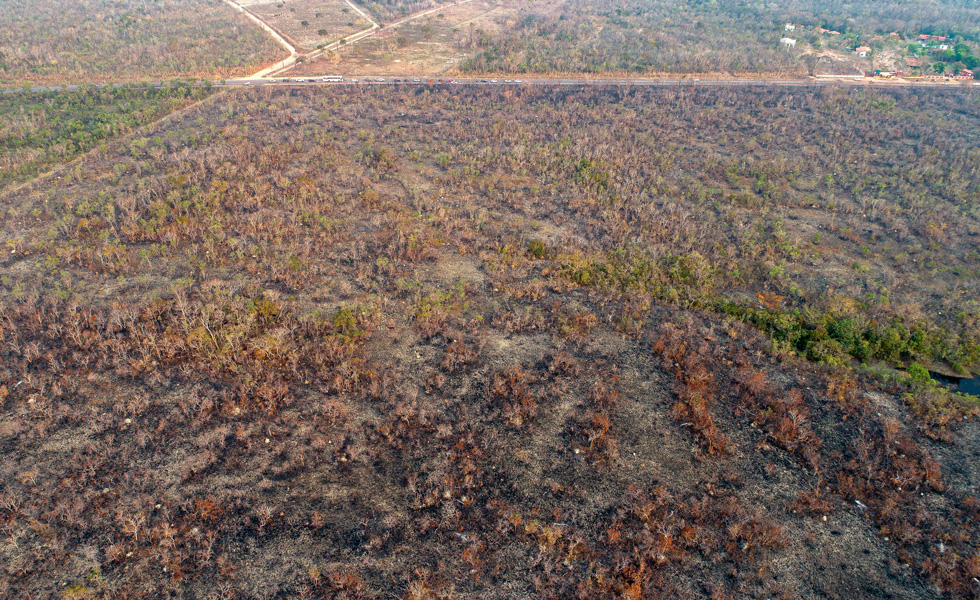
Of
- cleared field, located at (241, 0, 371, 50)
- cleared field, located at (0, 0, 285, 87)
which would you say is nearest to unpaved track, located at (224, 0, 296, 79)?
cleared field, located at (241, 0, 371, 50)

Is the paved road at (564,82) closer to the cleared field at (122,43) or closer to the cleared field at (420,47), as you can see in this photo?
the cleared field at (420,47)

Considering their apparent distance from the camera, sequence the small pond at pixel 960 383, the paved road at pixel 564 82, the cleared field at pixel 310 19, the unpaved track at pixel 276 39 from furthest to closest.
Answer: the cleared field at pixel 310 19, the unpaved track at pixel 276 39, the paved road at pixel 564 82, the small pond at pixel 960 383

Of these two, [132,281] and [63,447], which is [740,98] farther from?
[63,447]

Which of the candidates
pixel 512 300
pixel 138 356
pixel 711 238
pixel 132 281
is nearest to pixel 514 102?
pixel 711 238

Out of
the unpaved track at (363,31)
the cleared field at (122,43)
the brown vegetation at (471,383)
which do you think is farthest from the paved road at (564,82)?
the brown vegetation at (471,383)

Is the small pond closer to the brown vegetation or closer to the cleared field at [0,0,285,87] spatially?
the brown vegetation

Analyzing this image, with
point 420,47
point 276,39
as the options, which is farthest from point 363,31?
point 276,39
